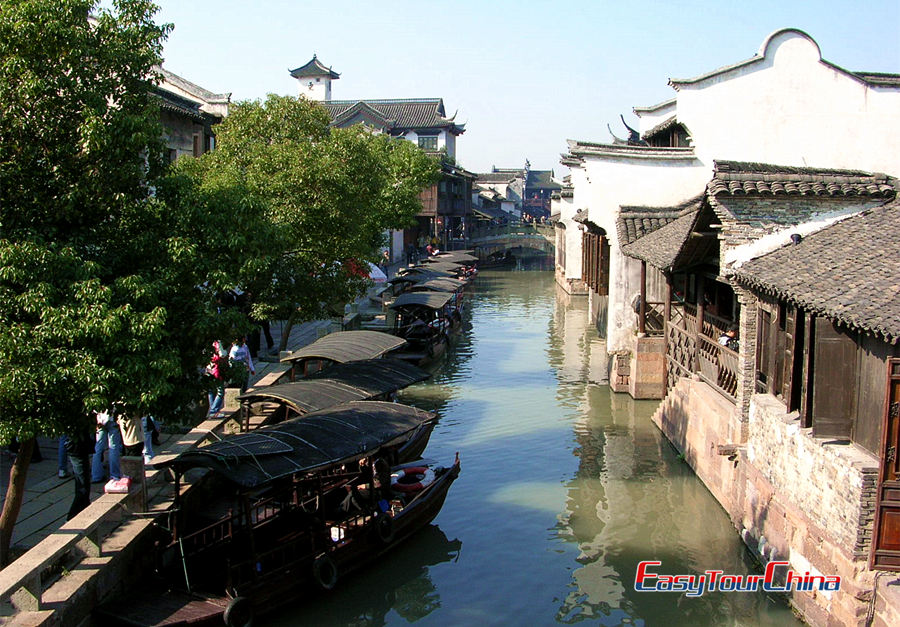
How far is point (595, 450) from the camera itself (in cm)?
1741

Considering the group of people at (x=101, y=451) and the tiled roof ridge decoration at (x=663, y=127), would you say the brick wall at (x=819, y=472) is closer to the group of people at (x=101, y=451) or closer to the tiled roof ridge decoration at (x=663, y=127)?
the group of people at (x=101, y=451)

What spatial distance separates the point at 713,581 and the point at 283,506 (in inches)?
237

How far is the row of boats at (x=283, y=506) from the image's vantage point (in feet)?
31.3

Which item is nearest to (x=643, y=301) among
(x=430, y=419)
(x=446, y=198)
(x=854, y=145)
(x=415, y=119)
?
(x=854, y=145)

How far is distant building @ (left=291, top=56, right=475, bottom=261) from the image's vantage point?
58969mm

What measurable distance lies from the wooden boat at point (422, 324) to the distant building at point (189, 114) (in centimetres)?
829

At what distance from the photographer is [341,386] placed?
46.7 feet

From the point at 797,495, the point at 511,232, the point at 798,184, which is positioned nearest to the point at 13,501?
the point at 797,495

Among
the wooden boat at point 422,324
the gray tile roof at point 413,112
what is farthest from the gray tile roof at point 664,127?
the gray tile roof at point 413,112

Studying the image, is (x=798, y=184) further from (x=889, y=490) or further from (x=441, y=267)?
(x=441, y=267)

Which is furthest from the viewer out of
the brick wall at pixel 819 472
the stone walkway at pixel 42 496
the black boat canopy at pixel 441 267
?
the black boat canopy at pixel 441 267

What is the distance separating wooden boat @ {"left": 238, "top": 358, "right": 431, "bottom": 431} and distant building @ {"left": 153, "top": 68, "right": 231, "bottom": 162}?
9614 millimetres

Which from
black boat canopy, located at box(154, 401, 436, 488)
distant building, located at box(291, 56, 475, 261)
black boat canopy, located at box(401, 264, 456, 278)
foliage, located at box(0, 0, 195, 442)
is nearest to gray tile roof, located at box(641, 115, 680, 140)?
black boat canopy, located at box(401, 264, 456, 278)

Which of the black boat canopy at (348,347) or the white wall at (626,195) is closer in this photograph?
the black boat canopy at (348,347)
